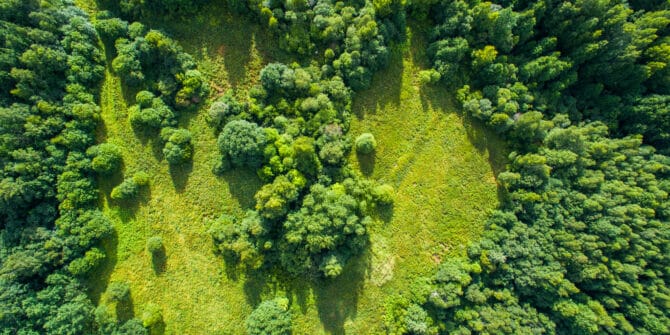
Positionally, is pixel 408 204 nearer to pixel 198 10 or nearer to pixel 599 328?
pixel 599 328

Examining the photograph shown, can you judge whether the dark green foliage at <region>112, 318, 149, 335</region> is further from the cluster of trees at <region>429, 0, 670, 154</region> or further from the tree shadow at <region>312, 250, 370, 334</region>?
the cluster of trees at <region>429, 0, 670, 154</region>

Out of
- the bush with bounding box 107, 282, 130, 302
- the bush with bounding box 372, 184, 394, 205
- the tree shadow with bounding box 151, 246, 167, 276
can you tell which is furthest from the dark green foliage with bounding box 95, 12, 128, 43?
the bush with bounding box 372, 184, 394, 205

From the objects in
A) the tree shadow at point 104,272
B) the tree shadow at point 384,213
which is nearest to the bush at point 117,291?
the tree shadow at point 104,272

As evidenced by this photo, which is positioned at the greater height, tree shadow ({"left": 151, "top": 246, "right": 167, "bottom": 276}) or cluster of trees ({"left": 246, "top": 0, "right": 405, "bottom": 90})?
cluster of trees ({"left": 246, "top": 0, "right": 405, "bottom": 90})

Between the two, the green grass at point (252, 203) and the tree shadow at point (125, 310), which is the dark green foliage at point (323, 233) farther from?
the tree shadow at point (125, 310)

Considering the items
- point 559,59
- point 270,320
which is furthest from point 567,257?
point 270,320

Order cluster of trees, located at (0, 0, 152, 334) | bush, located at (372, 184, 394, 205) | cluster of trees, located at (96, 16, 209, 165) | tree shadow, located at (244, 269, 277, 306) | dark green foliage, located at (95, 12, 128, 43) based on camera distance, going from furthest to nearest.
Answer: bush, located at (372, 184, 394, 205) < tree shadow, located at (244, 269, 277, 306) < cluster of trees, located at (96, 16, 209, 165) < dark green foliage, located at (95, 12, 128, 43) < cluster of trees, located at (0, 0, 152, 334)
